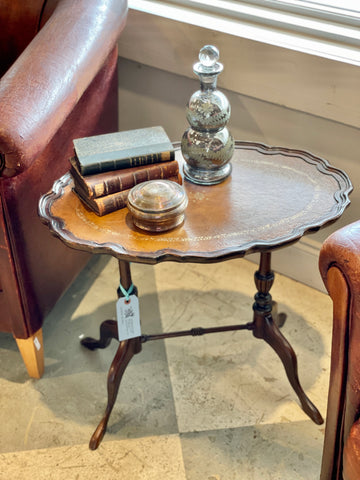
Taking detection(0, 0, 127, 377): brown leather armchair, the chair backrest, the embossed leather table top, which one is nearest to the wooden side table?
the embossed leather table top

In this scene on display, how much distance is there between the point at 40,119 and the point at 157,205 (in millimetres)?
342

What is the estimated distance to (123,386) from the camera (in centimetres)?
160

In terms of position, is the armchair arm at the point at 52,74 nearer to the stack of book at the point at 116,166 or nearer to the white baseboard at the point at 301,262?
the stack of book at the point at 116,166

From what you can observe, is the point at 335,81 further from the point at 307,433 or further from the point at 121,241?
the point at 307,433

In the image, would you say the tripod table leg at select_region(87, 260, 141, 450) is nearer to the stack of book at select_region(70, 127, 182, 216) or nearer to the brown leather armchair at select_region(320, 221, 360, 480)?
the stack of book at select_region(70, 127, 182, 216)

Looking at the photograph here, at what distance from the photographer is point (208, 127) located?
1306 millimetres

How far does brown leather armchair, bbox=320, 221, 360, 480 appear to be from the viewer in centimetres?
93

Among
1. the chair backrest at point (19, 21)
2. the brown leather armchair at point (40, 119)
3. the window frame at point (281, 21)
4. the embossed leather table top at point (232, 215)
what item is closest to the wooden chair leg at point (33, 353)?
the brown leather armchair at point (40, 119)

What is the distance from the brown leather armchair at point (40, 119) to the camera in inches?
51.0

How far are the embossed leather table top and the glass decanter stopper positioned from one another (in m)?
0.05

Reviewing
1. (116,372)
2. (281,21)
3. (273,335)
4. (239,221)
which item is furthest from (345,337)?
(281,21)

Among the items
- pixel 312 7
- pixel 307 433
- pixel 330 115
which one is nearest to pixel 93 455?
pixel 307 433

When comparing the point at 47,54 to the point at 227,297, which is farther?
the point at 227,297

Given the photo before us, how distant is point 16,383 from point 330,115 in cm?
112
